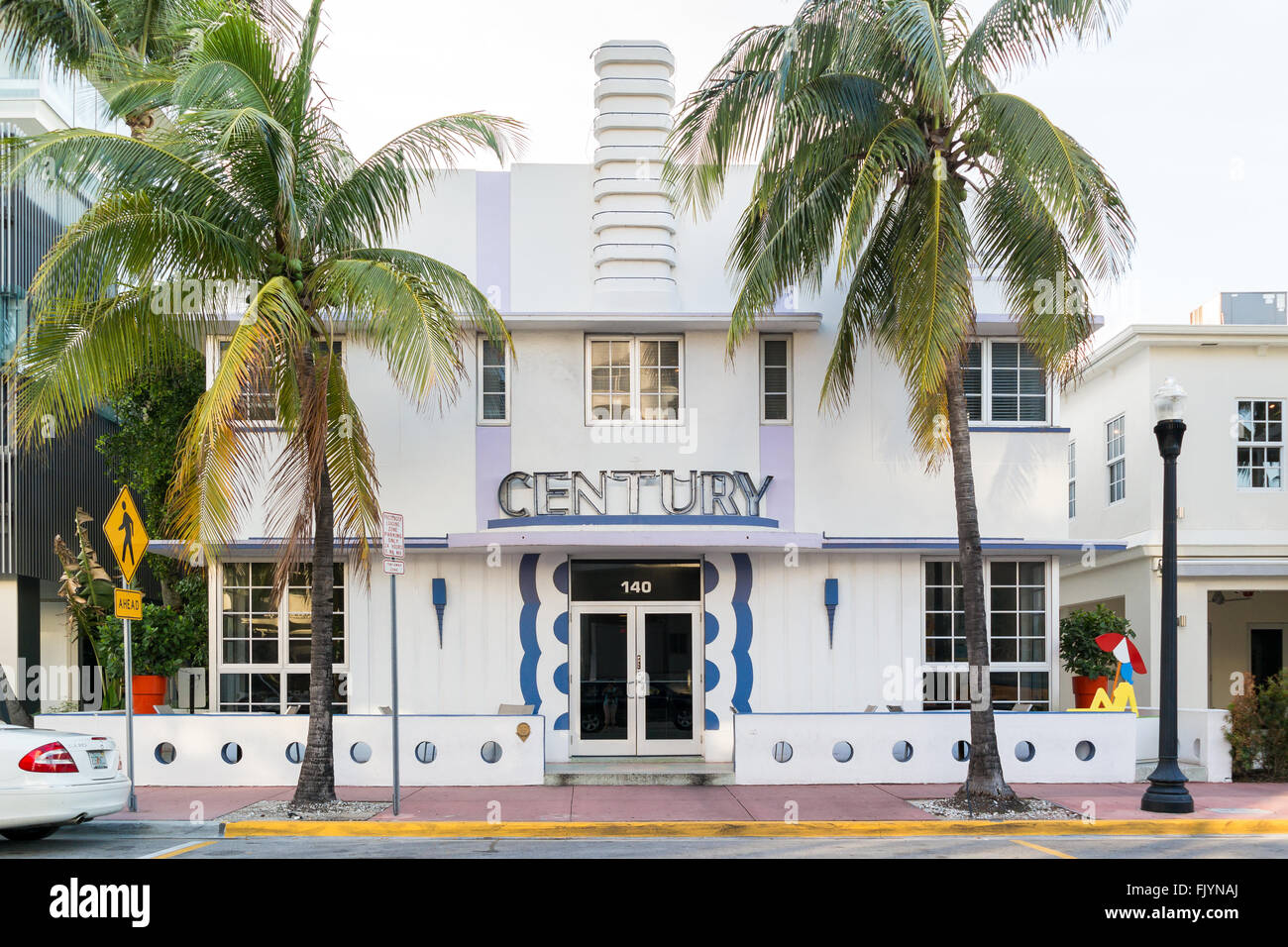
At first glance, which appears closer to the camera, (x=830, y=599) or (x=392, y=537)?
(x=392, y=537)

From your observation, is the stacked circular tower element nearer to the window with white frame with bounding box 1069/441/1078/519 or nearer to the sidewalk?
the sidewalk

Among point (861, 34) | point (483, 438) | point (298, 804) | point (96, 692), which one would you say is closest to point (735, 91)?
point (861, 34)

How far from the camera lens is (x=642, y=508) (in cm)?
1652

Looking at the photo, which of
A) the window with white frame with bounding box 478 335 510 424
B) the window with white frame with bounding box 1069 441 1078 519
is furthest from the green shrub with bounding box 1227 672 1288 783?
the window with white frame with bounding box 478 335 510 424

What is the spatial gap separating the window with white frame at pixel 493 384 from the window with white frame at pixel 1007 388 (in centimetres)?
675

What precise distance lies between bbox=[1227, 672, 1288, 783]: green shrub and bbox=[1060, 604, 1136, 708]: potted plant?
172cm

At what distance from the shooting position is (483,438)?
55.4 feet

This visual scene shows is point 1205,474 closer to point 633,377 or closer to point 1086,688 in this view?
point 1086,688

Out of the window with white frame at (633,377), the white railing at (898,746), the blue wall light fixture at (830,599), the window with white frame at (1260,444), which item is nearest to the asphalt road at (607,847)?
the white railing at (898,746)

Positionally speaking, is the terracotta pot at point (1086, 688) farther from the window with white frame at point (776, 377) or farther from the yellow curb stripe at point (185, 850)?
the yellow curb stripe at point (185, 850)

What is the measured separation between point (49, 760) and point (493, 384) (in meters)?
8.15

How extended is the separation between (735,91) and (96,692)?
49.8 ft

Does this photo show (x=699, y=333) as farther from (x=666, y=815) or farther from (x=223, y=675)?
(x=223, y=675)

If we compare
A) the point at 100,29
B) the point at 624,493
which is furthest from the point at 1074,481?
the point at 100,29
